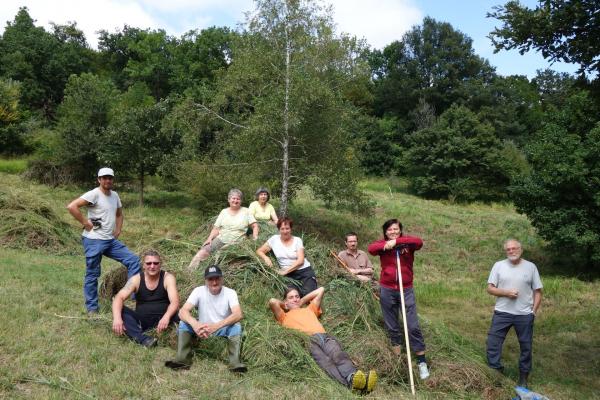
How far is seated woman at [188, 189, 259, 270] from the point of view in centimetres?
720

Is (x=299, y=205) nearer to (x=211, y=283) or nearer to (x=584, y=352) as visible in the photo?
(x=584, y=352)

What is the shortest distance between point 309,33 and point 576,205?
28.6 ft

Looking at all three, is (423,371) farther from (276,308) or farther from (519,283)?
(276,308)

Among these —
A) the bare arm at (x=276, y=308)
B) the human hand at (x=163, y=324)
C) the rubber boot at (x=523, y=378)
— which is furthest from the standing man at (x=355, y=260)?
the human hand at (x=163, y=324)

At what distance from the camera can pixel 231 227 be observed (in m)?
7.30

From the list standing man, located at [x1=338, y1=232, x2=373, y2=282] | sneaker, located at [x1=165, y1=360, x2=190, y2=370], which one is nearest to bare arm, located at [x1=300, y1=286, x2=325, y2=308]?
standing man, located at [x1=338, y1=232, x2=373, y2=282]

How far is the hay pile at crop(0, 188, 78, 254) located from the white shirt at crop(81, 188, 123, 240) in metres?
6.50

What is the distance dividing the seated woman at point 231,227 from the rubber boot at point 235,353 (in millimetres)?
2032

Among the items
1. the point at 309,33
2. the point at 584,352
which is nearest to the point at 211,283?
the point at 584,352

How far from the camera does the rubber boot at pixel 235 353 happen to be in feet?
16.5

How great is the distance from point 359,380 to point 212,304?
67.0 inches

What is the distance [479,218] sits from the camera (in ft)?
71.2

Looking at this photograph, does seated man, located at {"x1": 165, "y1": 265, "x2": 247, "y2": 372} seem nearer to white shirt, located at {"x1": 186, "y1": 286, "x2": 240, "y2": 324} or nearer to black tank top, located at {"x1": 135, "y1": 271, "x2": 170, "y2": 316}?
white shirt, located at {"x1": 186, "y1": 286, "x2": 240, "y2": 324}

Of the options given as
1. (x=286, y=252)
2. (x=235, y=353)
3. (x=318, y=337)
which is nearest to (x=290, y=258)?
(x=286, y=252)
